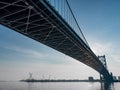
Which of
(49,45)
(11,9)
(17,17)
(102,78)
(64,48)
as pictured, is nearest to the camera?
(11,9)

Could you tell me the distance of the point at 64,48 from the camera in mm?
37156

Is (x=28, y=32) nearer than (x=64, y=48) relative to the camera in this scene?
Yes

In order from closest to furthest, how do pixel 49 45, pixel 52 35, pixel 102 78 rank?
pixel 52 35
pixel 49 45
pixel 102 78

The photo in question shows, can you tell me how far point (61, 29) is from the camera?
22.9 metres

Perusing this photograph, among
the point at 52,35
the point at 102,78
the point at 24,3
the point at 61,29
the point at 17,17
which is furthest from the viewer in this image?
the point at 102,78

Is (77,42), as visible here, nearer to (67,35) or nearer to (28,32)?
(67,35)

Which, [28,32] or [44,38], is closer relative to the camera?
[28,32]

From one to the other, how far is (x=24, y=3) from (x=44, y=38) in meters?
14.2

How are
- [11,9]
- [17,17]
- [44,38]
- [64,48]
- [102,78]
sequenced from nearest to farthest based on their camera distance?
[11,9]
[17,17]
[44,38]
[64,48]
[102,78]

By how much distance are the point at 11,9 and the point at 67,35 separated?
1088 cm

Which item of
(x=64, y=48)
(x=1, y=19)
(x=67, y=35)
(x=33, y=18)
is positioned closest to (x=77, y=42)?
(x=67, y=35)

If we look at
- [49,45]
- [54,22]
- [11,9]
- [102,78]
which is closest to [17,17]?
[11,9]

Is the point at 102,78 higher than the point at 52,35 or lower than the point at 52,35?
lower

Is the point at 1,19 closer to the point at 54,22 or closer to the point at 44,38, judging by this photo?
the point at 54,22
